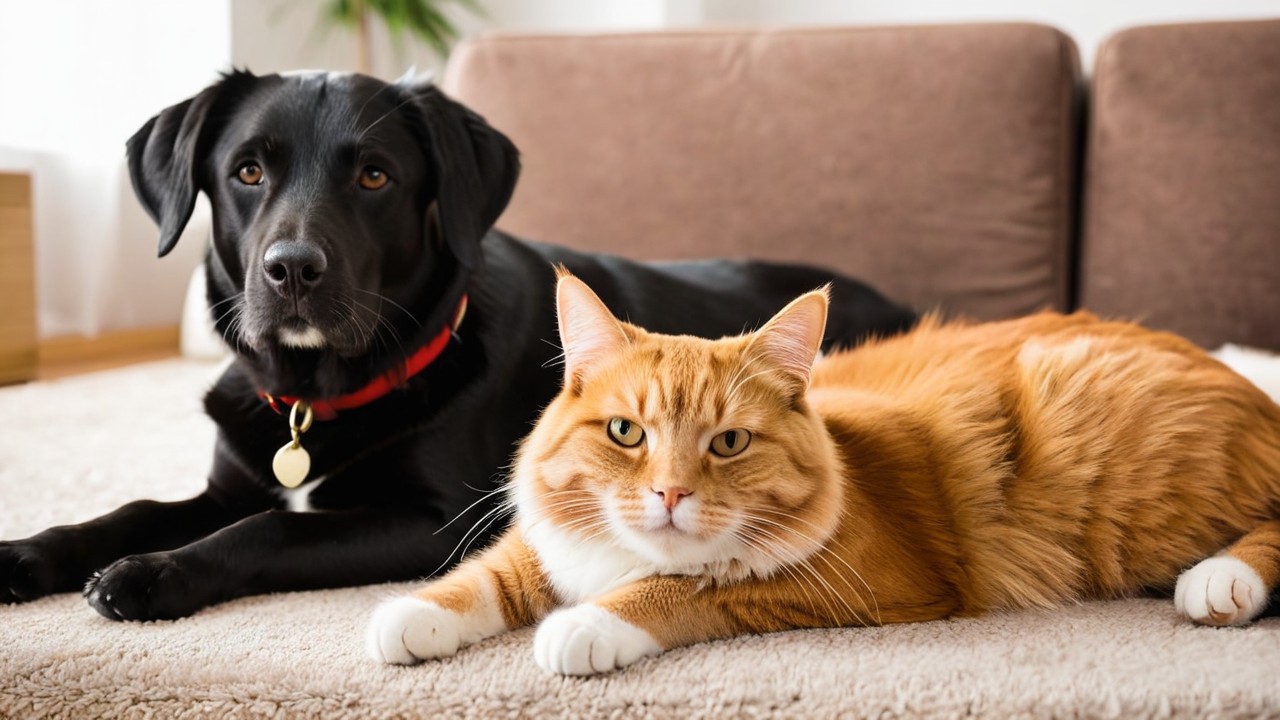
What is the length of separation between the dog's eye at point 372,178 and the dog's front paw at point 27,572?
621mm

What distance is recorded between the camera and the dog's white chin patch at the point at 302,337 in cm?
137

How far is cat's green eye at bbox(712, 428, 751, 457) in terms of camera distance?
3.64ft

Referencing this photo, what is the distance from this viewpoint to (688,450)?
1.08 meters

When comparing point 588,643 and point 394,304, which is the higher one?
point 394,304

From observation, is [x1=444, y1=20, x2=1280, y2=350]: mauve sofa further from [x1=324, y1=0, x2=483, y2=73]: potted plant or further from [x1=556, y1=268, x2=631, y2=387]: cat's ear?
[x1=324, y1=0, x2=483, y2=73]: potted plant

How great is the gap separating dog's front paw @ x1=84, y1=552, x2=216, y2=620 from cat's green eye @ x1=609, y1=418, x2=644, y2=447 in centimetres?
53

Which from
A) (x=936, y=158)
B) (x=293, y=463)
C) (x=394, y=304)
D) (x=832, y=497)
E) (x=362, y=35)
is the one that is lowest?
(x=293, y=463)

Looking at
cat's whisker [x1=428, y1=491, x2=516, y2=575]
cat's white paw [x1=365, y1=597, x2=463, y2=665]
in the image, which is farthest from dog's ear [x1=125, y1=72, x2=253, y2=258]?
cat's white paw [x1=365, y1=597, x2=463, y2=665]

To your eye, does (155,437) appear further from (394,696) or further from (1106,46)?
(1106,46)

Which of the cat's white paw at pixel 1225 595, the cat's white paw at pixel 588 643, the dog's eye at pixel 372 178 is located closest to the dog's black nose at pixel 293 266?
the dog's eye at pixel 372 178

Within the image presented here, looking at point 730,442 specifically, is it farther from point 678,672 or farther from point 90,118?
point 90,118

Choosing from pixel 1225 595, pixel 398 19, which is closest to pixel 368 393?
pixel 1225 595

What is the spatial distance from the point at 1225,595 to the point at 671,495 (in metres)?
0.61

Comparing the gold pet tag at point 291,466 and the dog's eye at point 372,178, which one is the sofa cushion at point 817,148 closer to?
the dog's eye at point 372,178
